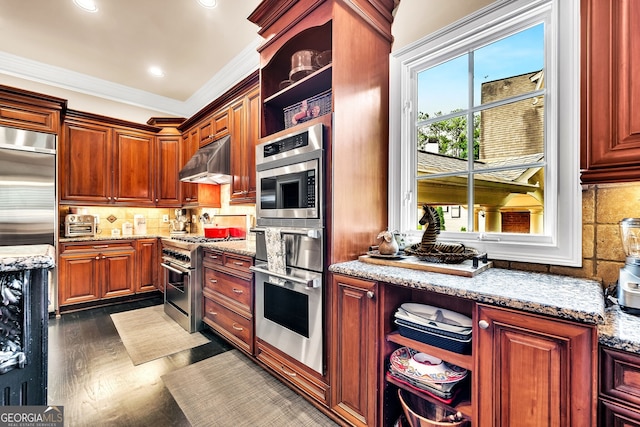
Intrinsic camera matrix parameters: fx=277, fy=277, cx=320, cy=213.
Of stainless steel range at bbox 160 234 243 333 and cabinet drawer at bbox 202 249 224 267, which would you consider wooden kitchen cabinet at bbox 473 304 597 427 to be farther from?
stainless steel range at bbox 160 234 243 333

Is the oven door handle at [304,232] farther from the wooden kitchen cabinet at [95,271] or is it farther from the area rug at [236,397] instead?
the wooden kitchen cabinet at [95,271]

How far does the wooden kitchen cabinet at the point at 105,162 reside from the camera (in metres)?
3.68

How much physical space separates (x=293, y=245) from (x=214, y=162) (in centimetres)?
178

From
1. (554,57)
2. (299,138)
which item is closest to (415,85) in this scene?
(554,57)

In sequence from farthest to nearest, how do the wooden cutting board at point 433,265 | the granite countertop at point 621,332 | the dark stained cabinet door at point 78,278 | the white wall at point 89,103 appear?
the white wall at point 89,103 → the dark stained cabinet door at point 78,278 → the wooden cutting board at point 433,265 → the granite countertop at point 621,332

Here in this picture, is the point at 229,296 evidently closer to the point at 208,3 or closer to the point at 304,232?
the point at 304,232

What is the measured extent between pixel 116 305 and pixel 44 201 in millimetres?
1573

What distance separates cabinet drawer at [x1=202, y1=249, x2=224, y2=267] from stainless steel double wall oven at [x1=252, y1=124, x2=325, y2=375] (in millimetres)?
629

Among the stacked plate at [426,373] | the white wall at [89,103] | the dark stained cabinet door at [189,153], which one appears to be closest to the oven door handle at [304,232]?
the stacked plate at [426,373]

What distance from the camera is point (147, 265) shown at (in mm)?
4066

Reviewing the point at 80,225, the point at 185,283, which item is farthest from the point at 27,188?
the point at 185,283

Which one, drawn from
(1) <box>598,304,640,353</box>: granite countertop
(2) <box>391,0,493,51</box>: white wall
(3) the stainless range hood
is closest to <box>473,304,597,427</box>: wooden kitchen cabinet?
(1) <box>598,304,640,353</box>: granite countertop

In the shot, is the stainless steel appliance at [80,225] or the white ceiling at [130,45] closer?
the white ceiling at [130,45]

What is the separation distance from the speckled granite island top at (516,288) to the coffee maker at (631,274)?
7 centimetres
